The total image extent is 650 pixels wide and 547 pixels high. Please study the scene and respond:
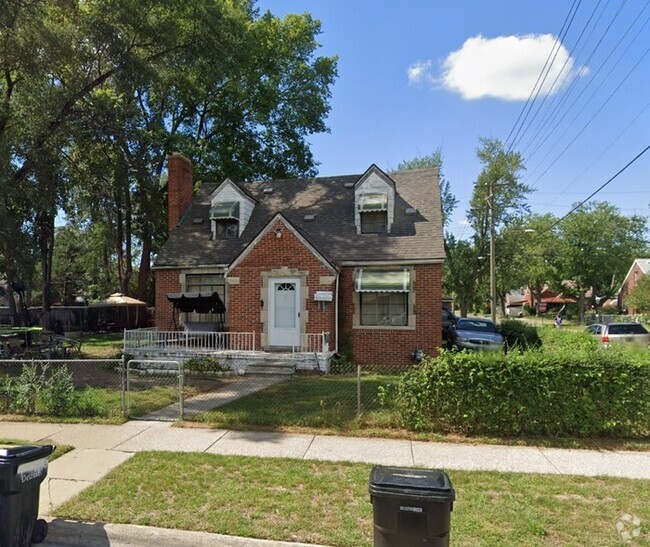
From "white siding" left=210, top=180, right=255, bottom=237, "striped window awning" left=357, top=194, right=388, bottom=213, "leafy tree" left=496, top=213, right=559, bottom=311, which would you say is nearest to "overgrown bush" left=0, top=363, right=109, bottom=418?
"white siding" left=210, top=180, right=255, bottom=237

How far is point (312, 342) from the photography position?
13.7 metres

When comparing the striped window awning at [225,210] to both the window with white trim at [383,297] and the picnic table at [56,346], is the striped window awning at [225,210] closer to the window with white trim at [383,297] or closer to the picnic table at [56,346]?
the window with white trim at [383,297]

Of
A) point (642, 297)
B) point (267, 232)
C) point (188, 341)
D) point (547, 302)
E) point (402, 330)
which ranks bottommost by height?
point (188, 341)

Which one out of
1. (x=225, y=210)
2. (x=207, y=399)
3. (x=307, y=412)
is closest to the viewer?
(x=307, y=412)

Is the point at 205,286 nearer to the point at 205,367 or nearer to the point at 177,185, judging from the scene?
the point at 205,367

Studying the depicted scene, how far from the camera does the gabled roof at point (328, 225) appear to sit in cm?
1452

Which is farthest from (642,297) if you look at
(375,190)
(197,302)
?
(197,302)

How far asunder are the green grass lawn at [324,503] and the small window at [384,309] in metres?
8.86

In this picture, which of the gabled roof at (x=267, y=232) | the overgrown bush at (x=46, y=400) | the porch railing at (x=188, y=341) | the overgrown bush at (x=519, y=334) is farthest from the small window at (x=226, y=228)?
the overgrown bush at (x=519, y=334)

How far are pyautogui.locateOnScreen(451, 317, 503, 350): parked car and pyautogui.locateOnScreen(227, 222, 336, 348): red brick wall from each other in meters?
4.96

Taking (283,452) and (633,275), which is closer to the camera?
(283,452)

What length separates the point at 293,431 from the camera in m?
7.28

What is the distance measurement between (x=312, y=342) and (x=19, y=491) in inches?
404

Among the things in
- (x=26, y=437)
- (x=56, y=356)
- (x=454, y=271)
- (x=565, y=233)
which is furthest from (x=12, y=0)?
(x=565, y=233)
